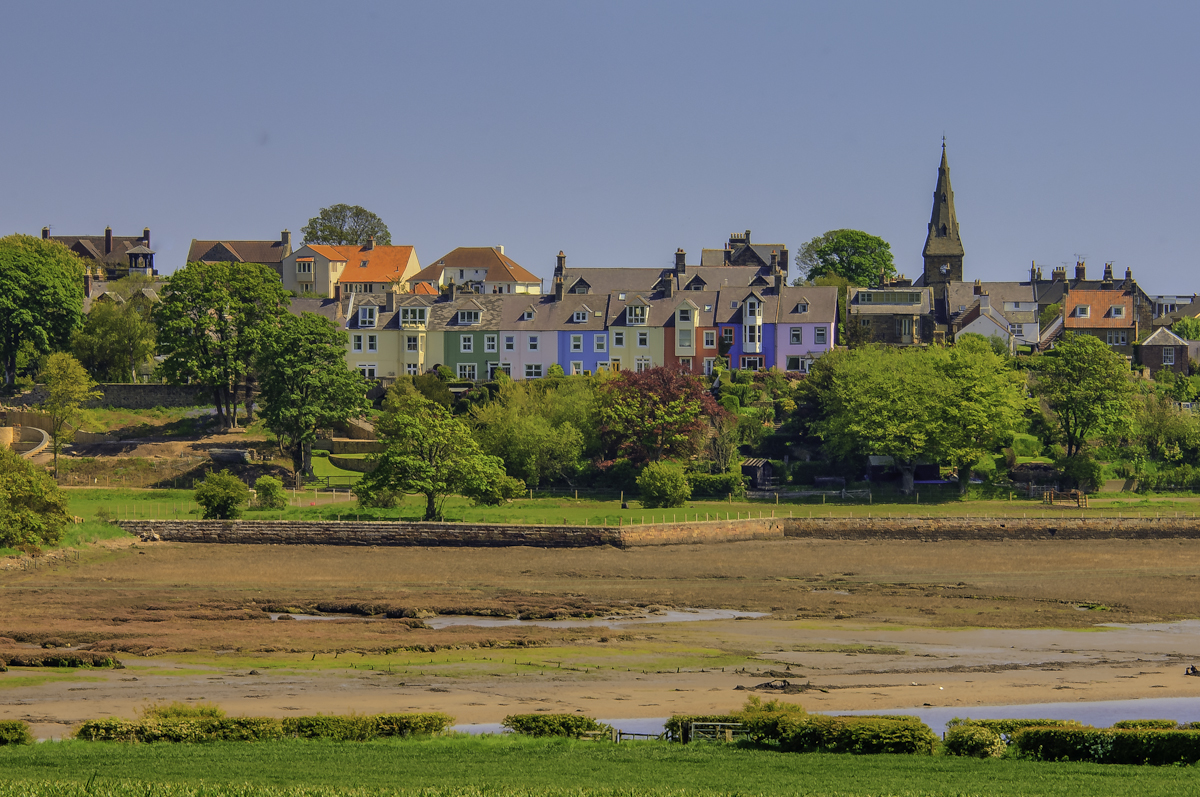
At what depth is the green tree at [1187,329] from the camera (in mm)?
104188

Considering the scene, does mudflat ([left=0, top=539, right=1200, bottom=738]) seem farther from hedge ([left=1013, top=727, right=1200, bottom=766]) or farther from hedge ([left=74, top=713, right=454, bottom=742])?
hedge ([left=1013, top=727, right=1200, bottom=766])

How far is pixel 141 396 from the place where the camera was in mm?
84375

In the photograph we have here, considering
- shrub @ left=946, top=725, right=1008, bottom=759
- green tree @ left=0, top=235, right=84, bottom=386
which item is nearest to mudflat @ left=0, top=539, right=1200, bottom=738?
shrub @ left=946, top=725, right=1008, bottom=759

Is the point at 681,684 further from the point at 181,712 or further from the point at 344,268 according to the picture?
the point at 344,268

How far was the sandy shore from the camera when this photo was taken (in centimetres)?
2839

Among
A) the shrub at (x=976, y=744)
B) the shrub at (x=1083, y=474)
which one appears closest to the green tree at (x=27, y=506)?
the shrub at (x=976, y=744)

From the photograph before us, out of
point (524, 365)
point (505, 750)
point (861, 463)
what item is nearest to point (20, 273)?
point (524, 365)

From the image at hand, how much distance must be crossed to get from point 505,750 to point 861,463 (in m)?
49.7

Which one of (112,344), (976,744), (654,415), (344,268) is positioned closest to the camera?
(976,744)

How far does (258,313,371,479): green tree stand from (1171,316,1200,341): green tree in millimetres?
63961

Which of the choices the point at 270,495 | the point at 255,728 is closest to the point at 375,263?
the point at 270,495

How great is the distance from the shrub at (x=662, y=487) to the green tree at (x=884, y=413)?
10404 millimetres

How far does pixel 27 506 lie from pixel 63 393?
24.4 meters

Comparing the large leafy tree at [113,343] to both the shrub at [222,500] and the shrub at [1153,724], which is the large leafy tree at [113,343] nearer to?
the shrub at [222,500]
